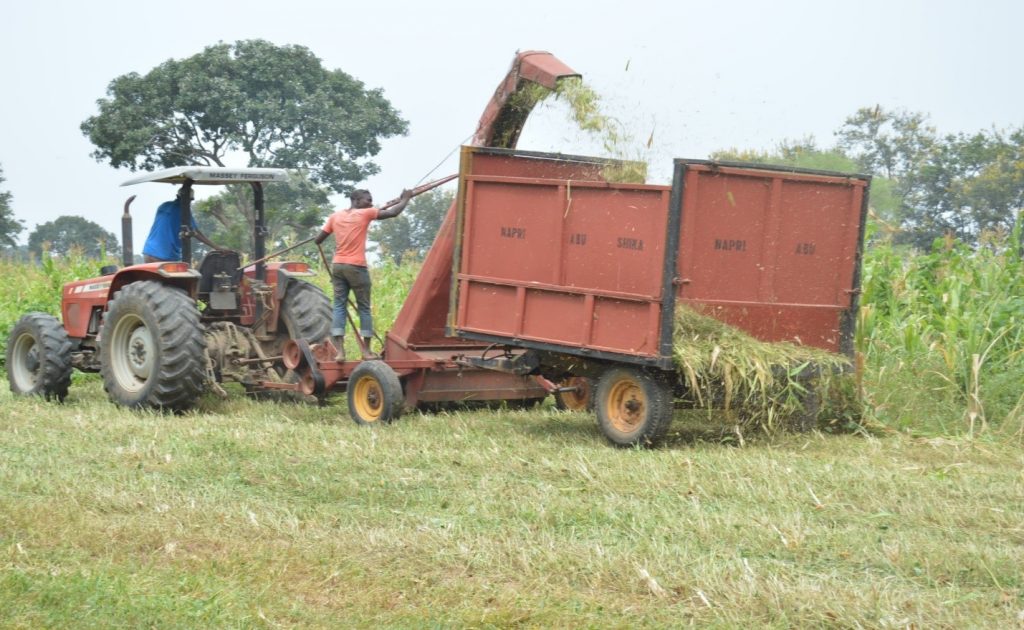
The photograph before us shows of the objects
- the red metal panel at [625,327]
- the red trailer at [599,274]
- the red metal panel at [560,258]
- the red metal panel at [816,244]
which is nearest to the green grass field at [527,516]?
the red trailer at [599,274]

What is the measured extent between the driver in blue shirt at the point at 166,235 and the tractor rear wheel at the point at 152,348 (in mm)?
576

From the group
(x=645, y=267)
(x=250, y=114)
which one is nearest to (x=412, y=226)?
(x=250, y=114)

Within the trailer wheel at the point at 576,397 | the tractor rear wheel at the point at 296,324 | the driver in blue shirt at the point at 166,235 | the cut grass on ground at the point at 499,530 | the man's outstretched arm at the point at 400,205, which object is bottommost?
the cut grass on ground at the point at 499,530

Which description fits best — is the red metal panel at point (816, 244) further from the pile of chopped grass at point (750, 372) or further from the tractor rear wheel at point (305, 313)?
the tractor rear wheel at point (305, 313)

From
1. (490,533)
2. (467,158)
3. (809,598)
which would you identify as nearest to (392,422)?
(467,158)

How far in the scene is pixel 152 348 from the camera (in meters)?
10.2

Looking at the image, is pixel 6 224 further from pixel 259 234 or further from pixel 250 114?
pixel 259 234

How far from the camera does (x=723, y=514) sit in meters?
6.30

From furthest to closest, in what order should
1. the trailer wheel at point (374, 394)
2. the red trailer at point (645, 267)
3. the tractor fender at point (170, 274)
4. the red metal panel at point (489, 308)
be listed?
the tractor fender at point (170, 274), the trailer wheel at point (374, 394), the red metal panel at point (489, 308), the red trailer at point (645, 267)

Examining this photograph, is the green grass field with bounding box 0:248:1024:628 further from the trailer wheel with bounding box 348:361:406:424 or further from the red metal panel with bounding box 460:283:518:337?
the red metal panel with bounding box 460:283:518:337

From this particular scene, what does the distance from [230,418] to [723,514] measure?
4.92 m

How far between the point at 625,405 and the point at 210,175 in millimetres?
4328

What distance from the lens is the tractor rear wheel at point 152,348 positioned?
394 inches

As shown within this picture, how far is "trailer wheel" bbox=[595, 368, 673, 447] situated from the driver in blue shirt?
4115mm
